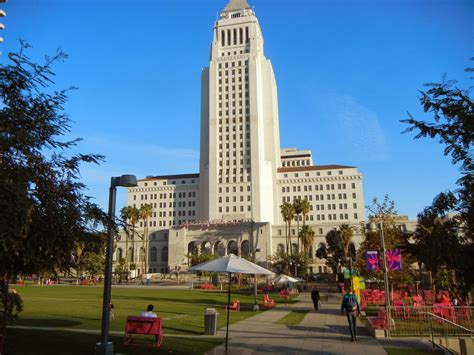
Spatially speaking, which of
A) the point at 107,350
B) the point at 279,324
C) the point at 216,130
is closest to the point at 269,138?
the point at 216,130

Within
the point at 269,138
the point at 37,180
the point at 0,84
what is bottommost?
the point at 37,180

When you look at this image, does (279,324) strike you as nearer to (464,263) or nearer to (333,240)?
(464,263)

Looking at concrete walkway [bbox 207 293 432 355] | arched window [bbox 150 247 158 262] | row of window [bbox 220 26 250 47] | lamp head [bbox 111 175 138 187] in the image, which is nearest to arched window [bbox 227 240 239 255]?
arched window [bbox 150 247 158 262]

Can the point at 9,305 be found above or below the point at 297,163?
below

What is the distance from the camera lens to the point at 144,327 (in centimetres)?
1274

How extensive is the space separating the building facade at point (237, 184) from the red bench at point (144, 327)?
90.1m

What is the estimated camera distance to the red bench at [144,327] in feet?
41.3

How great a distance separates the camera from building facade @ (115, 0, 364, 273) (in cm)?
10719

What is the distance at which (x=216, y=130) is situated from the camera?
11625 centimetres

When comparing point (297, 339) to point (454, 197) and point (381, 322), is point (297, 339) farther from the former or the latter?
point (454, 197)

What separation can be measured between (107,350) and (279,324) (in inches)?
459

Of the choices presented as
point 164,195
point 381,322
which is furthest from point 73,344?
point 164,195

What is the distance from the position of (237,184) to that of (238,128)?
16.4 meters

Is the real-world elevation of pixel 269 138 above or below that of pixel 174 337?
above
